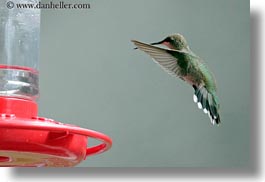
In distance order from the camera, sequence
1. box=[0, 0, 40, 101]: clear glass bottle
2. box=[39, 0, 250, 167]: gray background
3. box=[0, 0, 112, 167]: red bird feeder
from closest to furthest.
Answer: box=[0, 0, 112, 167]: red bird feeder, box=[0, 0, 40, 101]: clear glass bottle, box=[39, 0, 250, 167]: gray background

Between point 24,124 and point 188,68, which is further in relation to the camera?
point 188,68

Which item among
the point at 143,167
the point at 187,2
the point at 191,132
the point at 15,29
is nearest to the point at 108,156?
the point at 143,167

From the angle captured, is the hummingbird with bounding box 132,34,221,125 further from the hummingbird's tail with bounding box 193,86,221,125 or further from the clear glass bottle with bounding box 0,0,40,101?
the clear glass bottle with bounding box 0,0,40,101

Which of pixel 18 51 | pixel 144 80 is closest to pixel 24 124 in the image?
pixel 18 51

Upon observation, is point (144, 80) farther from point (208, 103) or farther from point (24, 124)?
point (24, 124)

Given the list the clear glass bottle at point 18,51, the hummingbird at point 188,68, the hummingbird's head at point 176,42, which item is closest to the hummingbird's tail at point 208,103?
the hummingbird at point 188,68

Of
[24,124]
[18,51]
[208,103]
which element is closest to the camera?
[24,124]

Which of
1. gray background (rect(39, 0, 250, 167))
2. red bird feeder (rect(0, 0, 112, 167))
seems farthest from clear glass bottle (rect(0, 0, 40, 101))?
gray background (rect(39, 0, 250, 167))

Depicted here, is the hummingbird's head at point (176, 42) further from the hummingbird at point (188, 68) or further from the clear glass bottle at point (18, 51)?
the clear glass bottle at point (18, 51)
